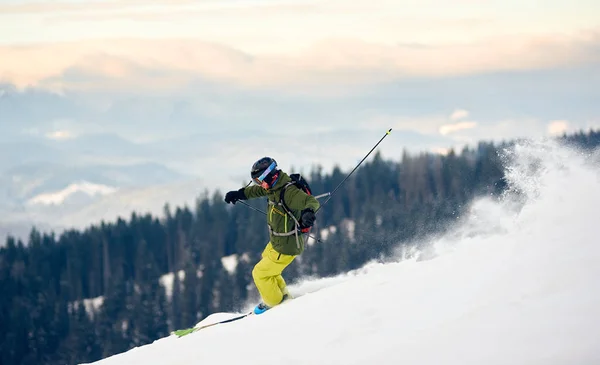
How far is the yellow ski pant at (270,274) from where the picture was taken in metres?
15.4

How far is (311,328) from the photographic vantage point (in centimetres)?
1205

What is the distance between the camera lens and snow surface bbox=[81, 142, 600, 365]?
9.84m

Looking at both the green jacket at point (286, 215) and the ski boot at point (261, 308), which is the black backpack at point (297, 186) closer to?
the green jacket at point (286, 215)

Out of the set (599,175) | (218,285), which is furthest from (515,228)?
(218,285)

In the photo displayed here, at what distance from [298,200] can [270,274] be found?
149cm

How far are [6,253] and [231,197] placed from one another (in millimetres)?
107401

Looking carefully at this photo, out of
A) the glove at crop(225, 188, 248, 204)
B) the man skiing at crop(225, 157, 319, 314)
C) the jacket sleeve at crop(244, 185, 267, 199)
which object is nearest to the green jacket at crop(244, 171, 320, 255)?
the man skiing at crop(225, 157, 319, 314)

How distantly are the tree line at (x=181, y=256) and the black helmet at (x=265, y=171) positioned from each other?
72556mm

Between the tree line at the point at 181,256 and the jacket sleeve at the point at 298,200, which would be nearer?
the jacket sleeve at the point at 298,200

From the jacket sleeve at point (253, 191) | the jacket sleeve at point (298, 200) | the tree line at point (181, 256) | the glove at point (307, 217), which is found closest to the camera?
the glove at point (307, 217)

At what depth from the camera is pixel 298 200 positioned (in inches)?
586

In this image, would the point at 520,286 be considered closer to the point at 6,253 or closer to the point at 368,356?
the point at 368,356

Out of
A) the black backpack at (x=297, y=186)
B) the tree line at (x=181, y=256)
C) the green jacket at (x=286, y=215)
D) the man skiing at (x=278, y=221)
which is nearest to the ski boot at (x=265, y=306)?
the man skiing at (x=278, y=221)

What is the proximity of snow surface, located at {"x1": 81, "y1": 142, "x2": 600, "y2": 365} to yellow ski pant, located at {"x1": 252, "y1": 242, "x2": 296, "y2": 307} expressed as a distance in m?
1.05
